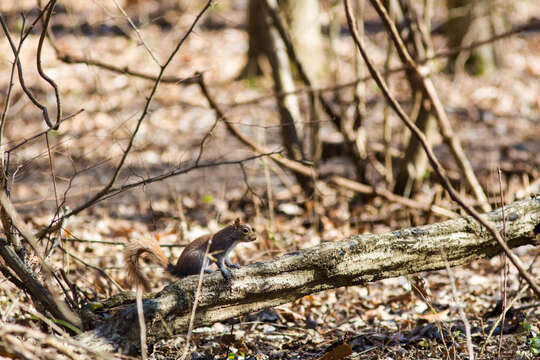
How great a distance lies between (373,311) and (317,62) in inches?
274

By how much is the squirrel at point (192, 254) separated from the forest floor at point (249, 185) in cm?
19

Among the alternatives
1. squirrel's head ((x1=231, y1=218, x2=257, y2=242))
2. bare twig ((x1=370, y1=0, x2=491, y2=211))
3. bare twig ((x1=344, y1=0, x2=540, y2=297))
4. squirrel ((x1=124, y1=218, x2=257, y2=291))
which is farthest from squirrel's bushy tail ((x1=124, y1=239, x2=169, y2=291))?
bare twig ((x1=370, y1=0, x2=491, y2=211))

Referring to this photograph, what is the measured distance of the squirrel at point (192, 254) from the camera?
2.86m

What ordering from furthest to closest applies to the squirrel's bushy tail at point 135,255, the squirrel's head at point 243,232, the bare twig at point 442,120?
the bare twig at point 442,120
the squirrel's head at point 243,232
the squirrel's bushy tail at point 135,255

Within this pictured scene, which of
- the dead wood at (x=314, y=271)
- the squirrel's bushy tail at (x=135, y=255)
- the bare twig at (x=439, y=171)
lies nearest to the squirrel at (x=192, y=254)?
the squirrel's bushy tail at (x=135, y=255)

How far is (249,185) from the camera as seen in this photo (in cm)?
541

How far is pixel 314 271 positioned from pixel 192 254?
2.16 feet

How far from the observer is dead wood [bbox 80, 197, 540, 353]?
8.17ft

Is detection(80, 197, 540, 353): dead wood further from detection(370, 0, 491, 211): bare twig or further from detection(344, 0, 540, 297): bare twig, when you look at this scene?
detection(370, 0, 491, 211): bare twig

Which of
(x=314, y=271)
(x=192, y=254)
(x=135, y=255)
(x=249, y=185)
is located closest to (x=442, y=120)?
(x=249, y=185)

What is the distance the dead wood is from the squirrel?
0.14 m

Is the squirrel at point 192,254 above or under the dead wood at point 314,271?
above

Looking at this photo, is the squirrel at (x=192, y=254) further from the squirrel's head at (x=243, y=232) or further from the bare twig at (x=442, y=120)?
the bare twig at (x=442, y=120)

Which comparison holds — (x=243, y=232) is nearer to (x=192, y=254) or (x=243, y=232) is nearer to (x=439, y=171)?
(x=192, y=254)
